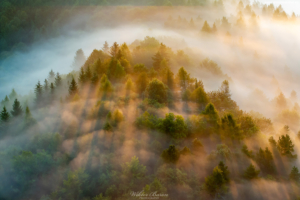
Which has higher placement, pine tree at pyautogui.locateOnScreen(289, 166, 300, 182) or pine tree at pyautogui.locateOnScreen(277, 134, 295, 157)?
pine tree at pyautogui.locateOnScreen(277, 134, 295, 157)

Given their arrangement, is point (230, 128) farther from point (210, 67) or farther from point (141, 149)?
point (210, 67)

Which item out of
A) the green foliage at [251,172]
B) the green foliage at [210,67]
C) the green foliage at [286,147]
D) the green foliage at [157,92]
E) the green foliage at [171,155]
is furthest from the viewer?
the green foliage at [210,67]

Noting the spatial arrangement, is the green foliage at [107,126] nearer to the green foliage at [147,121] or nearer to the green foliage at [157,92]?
the green foliage at [147,121]

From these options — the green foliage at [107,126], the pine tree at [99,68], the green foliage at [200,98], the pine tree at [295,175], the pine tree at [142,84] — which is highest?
the pine tree at [99,68]

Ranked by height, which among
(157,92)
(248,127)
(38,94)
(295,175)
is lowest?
(295,175)

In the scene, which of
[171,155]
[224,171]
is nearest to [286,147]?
[224,171]

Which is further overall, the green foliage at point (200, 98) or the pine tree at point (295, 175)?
the green foliage at point (200, 98)

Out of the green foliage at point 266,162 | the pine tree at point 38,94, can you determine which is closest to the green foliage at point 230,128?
the green foliage at point 266,162

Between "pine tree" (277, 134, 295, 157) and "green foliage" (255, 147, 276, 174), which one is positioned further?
"pine tree" (277, 134, 295, 157)

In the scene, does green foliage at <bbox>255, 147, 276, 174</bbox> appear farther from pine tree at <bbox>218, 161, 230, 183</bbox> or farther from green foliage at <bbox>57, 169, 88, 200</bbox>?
green foliage at <bbox>57, 169, 88, 200</bbox>

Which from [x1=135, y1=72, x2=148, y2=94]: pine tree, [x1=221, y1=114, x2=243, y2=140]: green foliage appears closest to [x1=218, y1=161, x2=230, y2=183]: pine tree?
[x1=221, y1=114, x2=243, y2=140]: green foliage

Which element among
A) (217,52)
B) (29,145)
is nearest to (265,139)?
(29,145)

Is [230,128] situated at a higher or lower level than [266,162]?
higher

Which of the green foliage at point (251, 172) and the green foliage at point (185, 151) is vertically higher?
the green foliage at point (185, 151)
